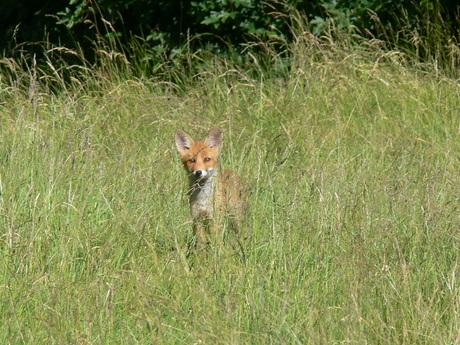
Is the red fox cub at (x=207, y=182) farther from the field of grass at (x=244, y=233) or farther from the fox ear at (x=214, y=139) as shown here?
the field of grass at (x=244, y=233)

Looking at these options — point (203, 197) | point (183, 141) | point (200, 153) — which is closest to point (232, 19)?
point (183, 141)

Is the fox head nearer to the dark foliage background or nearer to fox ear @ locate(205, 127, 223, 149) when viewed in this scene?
fox ear @ locate(205, 127, 223, 149)

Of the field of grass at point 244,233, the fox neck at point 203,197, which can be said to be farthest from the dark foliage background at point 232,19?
the fox neck at point 203,197

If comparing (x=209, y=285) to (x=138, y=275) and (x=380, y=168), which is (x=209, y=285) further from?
(x=380, y=168)

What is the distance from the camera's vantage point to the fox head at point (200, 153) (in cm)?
518

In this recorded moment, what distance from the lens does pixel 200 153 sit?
5.21 metres

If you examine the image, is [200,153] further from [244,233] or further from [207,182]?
[244,233]

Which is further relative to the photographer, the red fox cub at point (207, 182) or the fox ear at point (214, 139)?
the fox ear at point (214, 139)

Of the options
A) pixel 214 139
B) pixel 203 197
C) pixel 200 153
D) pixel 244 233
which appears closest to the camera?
pixel 244 233

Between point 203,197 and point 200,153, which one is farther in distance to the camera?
point 200,153

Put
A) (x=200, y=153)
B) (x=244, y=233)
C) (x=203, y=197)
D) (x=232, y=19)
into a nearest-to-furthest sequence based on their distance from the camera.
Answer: (x=244, y=233), (x=203, y=197), (x=200, y=153), (x=232, y=19)

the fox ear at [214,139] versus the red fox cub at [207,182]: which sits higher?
the fox ear at [214,139]

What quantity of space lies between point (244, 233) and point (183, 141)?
138cm

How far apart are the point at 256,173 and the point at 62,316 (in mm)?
2079
